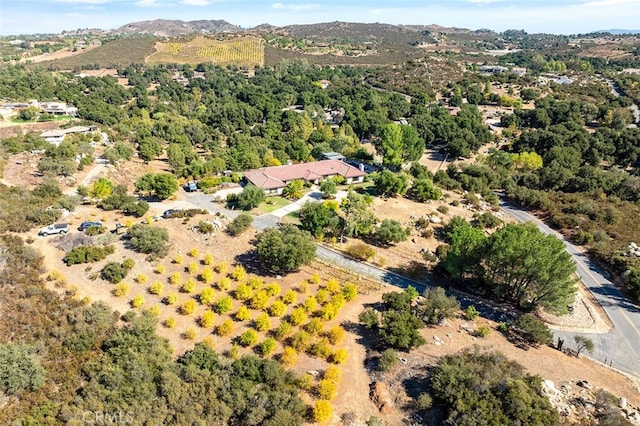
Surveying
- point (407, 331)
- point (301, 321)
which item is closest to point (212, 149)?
point (301, 321)

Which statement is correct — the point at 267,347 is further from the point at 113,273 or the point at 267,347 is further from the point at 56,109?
the point at 56,109

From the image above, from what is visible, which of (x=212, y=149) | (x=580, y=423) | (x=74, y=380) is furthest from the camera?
(x=212, y=149)

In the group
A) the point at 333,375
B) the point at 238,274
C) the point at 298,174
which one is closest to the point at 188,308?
the point at 238,274

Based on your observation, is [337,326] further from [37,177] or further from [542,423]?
[37,177]

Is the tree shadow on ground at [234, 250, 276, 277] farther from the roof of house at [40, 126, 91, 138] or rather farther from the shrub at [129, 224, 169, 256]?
the roof of house at [40, 126, 91, 138]

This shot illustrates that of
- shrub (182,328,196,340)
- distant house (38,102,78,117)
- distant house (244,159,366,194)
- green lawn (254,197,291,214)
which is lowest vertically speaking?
shrub (182,328,196,340)

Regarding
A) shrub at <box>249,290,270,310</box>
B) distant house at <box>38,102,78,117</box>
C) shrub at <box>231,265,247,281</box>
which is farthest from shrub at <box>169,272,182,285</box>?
distant house at <box>38,102,78,117</box>

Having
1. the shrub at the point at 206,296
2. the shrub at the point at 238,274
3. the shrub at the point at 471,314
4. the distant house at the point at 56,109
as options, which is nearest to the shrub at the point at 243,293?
the shrub at the point at 206,296
